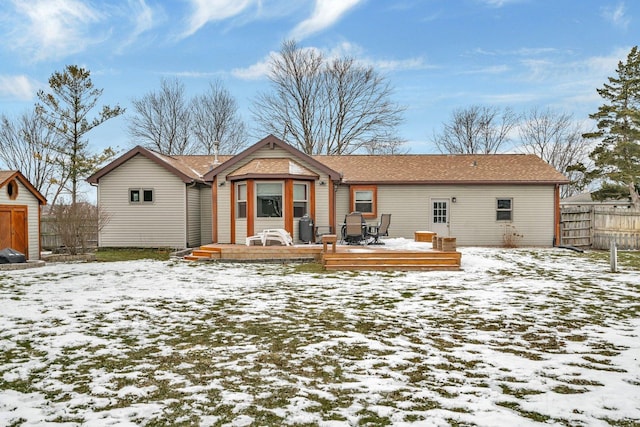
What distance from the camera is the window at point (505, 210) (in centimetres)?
1798

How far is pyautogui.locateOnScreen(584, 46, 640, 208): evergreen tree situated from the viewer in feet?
79.0

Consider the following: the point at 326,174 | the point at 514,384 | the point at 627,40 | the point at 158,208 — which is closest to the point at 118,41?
the point at 158,208

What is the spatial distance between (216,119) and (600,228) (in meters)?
25.3

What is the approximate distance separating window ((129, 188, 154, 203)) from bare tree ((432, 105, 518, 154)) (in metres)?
26.5

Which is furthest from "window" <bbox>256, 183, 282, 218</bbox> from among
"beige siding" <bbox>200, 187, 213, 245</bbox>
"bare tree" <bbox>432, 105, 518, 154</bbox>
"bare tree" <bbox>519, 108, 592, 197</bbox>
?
"bare tree" <bbox>519, 108, 592, 197</bbox>

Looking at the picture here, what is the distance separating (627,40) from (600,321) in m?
27.1

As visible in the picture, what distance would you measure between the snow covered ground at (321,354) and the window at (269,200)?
5896 millimetres

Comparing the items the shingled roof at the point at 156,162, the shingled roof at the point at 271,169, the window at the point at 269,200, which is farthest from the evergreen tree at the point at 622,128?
the shingled roof at the point at 156,162

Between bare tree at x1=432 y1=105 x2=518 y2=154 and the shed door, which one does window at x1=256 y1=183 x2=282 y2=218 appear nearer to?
the shed door

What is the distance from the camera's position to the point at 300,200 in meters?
14.9

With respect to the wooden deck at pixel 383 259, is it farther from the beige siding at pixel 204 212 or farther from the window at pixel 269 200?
the beige siding at pixel 204 212

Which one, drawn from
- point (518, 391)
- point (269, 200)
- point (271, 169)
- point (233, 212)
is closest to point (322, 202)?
point (269, 200)

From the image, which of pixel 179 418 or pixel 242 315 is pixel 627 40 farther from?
→ pixel 179 418

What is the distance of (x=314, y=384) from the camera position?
Result: 12.1 feet
